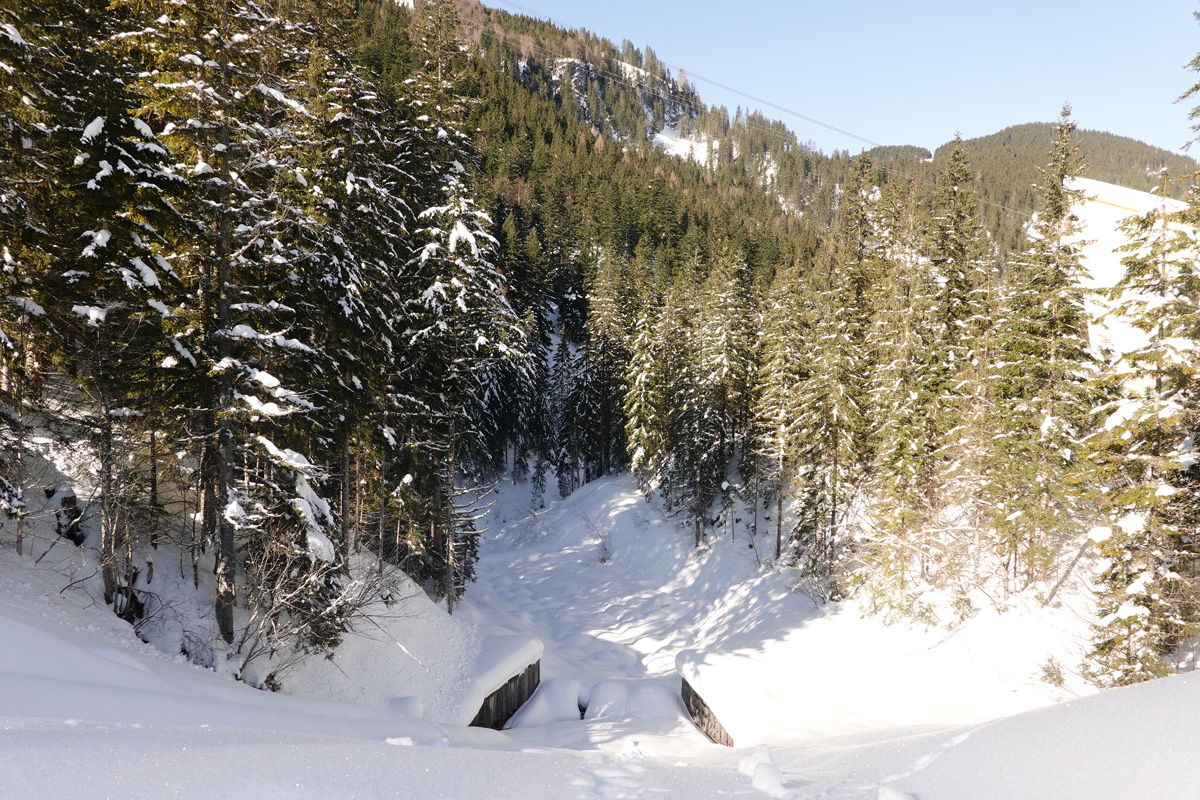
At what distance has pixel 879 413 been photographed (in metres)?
23.8

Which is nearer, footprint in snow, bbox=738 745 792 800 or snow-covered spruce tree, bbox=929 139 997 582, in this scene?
footprint in snow, bbox=738 745 792 800

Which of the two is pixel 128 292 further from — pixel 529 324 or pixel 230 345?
pixel 529 324

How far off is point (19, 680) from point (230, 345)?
7.23 metres

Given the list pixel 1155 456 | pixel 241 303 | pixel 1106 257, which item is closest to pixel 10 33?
pixel 241 303

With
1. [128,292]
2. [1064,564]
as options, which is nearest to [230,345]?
[128,292]

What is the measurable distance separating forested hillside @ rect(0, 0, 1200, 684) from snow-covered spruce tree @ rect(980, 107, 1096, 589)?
4.7 inches

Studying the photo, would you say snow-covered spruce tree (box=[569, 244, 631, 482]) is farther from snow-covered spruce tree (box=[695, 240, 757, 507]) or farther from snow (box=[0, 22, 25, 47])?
snow (box=[0, 22, 25, 47])

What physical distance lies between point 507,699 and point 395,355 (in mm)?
11673

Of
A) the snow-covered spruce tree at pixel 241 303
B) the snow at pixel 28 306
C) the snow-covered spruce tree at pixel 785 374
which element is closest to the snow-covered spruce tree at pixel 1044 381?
the snow-covered spruce tree at pixel 785 374

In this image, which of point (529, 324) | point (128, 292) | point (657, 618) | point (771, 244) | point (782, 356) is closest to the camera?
point (128, 292)

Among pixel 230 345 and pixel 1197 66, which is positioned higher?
pixel 1197 66

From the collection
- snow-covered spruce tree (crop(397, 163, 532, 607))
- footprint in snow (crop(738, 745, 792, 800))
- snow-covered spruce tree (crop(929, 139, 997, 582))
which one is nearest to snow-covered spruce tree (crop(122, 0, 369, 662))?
snow-covered spruce tree (crop(397, 163, 532, 607))

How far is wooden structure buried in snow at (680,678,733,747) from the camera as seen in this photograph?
15.8 m

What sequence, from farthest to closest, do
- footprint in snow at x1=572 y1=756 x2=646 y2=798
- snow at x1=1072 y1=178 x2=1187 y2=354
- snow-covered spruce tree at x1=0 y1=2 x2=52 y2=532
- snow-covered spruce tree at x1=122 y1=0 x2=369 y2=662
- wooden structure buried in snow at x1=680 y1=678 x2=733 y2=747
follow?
snow at x1=1072 y1=178 x2=1187 y2=354, wooden structure buried in snow at x1=680 y1=678 x2=733 y2=747, snow-covered spruce tree at x1=122 y1=0 x2=369 y2=662, snow-covered spruce tree at x1=0 y1=2 x2=52 y2=532, footprint in snow at x1=572 y1=756 x2=646 y2=798
